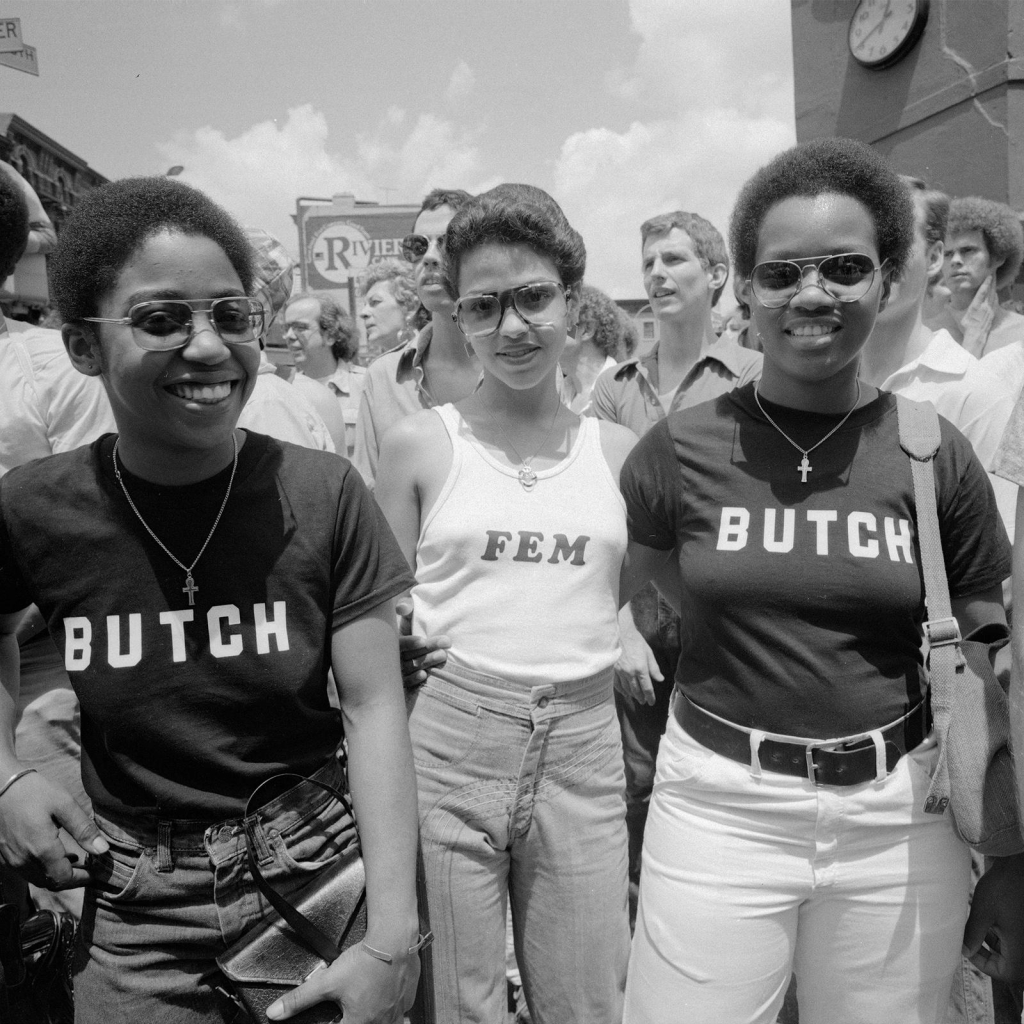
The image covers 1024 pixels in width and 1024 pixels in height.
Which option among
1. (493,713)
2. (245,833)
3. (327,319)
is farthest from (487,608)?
(327,319)

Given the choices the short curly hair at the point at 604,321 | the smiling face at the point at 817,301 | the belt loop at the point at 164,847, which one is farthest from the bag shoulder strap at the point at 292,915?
the short curly hair at the point at 604,321

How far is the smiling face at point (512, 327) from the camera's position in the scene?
6.89 feet

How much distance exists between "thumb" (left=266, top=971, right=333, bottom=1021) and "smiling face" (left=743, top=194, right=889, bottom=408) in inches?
56.0

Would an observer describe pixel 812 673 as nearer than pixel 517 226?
Yes

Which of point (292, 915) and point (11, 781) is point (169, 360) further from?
point (292, 915)

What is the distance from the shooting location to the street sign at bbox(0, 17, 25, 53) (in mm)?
5500

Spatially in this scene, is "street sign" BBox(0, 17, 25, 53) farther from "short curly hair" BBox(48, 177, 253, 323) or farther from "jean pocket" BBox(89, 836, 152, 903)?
"jean pocket" BBox(89, 836, 152, 903)

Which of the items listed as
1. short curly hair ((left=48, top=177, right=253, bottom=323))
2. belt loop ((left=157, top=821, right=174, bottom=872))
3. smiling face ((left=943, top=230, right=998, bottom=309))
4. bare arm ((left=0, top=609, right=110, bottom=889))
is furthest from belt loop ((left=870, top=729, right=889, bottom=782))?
smiling face ((left=943, top=230, right=998, bottom=309))

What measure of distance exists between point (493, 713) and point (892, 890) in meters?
0.84

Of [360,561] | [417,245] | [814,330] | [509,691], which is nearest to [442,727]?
[509,691]

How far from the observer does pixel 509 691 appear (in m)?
1.90

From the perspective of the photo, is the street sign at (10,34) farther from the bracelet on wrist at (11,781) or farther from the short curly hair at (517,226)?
the bracelet on wrist at (11,781)

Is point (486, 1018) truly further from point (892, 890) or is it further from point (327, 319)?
point (327, 319)

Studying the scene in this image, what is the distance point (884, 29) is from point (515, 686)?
8.60m
